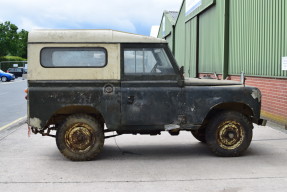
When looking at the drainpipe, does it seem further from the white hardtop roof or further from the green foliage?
the green foliage

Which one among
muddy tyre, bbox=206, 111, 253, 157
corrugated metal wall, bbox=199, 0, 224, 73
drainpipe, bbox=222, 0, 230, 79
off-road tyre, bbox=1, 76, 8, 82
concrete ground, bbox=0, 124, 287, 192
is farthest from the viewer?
off-road tyre, bbox=1, 76, 8, 82

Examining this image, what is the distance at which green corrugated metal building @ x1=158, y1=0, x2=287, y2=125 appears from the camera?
1166 cm

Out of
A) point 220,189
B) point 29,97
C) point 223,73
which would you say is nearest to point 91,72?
point 29,97

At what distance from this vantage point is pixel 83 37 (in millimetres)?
7141

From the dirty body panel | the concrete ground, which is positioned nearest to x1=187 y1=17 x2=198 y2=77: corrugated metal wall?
the concrete ground

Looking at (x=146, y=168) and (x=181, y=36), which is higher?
(x=181, y=36)

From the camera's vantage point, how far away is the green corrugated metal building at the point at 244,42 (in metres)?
11.7

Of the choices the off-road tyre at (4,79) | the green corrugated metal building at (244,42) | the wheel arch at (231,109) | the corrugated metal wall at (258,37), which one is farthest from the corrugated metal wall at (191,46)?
the off-road tyre at (4,79)

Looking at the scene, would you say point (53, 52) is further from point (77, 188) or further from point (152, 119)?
point (77, 188)

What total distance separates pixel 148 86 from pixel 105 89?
70cm

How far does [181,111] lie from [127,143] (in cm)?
204

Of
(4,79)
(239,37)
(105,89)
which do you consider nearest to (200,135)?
(105,89)

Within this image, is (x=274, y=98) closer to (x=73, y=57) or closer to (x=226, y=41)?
(x=226, y=41)

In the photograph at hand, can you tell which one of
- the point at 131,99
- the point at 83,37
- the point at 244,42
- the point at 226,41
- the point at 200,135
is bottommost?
the point at 200,135
